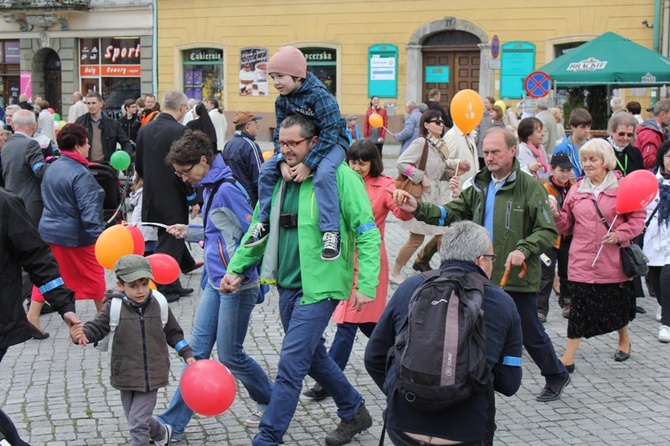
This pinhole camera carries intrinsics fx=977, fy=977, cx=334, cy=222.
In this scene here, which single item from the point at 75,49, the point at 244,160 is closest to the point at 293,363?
the point at 244,160

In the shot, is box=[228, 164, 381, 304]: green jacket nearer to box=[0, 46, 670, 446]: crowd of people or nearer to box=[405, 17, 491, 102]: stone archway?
box=[0, 46, 670, 446]: crowd of people

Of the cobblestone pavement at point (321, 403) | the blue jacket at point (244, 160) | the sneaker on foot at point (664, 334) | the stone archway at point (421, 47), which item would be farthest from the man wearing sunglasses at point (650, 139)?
the stone archway at point (421, 47)

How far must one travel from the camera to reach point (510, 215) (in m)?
6.30

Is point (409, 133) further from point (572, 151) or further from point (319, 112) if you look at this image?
point (319, 112)

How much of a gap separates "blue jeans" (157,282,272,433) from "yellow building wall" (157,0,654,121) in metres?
23.4

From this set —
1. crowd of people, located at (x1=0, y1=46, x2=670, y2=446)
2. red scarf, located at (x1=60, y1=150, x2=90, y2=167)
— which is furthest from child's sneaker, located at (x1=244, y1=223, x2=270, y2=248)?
red scarf, located at (x1=60, y1=150, x2=90, y2=167)

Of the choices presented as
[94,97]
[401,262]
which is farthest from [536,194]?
[94,97]

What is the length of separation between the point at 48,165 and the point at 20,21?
103 ft

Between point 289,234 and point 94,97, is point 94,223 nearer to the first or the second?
point 289,234

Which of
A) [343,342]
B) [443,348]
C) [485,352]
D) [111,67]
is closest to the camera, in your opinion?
[443,348]

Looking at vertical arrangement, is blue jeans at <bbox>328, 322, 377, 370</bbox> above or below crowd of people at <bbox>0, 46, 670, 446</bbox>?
below

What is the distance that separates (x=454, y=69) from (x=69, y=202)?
900 inches

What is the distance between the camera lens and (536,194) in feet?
20.7

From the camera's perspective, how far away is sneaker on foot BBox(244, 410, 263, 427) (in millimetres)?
6176
